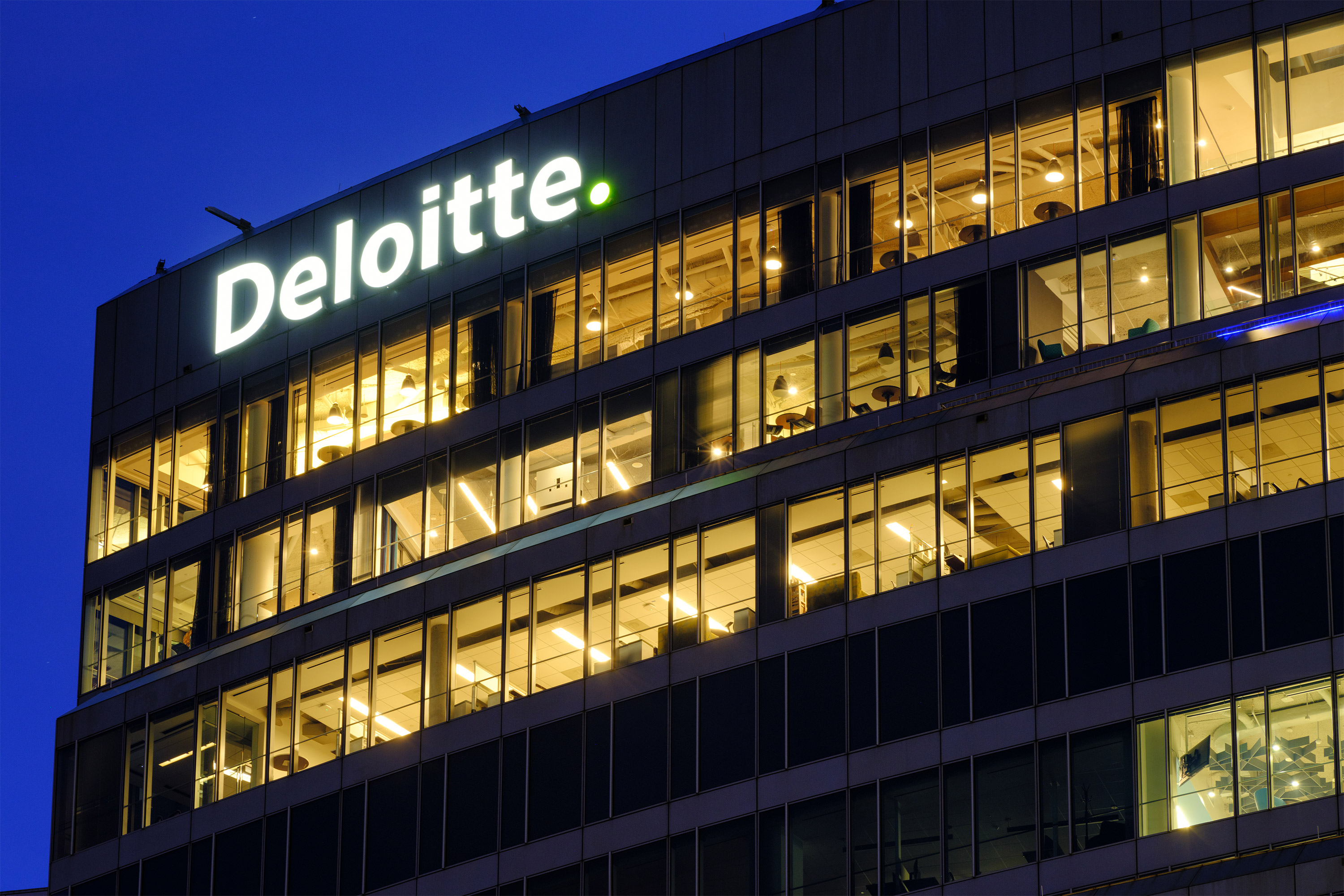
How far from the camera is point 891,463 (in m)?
59.2

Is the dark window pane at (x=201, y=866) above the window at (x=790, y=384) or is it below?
below

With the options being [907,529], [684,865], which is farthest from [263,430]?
[907,529]

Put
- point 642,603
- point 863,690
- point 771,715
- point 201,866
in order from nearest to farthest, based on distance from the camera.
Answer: point 863,690
point 771,715
point 642,603
point 201,866

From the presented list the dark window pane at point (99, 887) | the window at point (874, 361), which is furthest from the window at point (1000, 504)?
the dark window pane at point (99, 887)

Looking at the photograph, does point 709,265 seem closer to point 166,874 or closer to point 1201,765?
point 1201,765

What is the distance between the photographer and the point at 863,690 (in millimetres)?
57188

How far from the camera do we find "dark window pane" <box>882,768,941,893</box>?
5462 cm

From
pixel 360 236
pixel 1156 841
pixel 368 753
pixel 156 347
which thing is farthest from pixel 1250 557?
pixel 156 347

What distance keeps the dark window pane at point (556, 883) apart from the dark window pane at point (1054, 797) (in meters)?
12.5

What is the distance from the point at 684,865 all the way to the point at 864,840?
4904 mm

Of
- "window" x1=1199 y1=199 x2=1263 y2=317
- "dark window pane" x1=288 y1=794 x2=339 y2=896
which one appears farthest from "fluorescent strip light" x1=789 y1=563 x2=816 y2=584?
"dark window pane" x1=288 y1=794 x2=339 y2=896

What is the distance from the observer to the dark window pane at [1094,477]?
56.0m

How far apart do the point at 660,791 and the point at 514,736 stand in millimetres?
4997

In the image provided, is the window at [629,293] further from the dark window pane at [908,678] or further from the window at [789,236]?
the dark window pane at [908,678]
